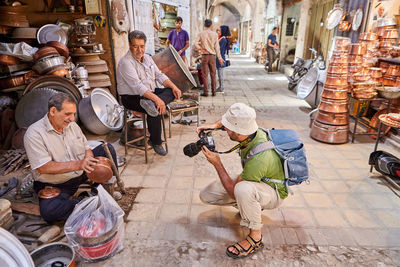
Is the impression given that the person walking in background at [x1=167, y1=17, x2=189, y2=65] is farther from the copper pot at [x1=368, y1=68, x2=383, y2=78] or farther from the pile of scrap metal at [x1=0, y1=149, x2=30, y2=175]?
the pile of scrap metal at [x1=0, y1=149, x2=30, y2=175]

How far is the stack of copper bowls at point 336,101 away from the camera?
4.57 m

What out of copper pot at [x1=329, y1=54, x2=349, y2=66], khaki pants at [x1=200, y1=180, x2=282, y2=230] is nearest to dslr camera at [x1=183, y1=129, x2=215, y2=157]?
khaki pants at [x1=200, y1=180, x2=282, y2=230]

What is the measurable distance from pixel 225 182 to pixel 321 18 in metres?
9.66

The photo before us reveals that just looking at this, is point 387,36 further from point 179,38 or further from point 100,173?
point 100,173

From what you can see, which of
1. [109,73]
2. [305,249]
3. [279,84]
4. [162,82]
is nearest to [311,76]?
[279,84]

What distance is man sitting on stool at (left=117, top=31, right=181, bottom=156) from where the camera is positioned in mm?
3742

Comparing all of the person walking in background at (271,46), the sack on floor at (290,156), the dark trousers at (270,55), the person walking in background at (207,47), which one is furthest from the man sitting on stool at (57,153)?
the dark trousers at (270,55)

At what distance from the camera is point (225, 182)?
7.90 feet

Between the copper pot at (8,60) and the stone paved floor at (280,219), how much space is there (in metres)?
2.45

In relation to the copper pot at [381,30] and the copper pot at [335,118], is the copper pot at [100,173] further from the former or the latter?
the copper pot at [381,30]

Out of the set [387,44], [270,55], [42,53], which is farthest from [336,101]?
[270,55]

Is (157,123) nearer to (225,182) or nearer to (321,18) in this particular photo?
(225,182)

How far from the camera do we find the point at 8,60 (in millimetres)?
4641

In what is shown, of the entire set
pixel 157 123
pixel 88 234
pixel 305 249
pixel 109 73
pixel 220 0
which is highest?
pixel 220 0
